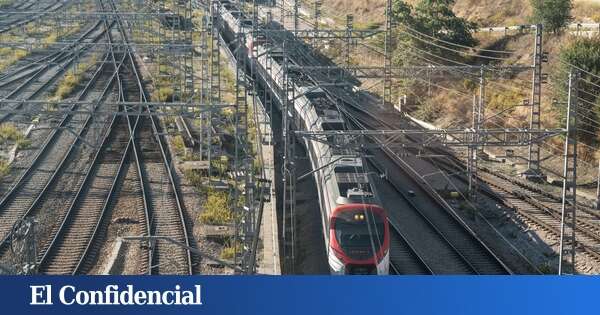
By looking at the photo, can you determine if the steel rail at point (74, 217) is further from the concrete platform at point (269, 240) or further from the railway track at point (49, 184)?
the concrete platform at point (269, 240)

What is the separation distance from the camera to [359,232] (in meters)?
15.8

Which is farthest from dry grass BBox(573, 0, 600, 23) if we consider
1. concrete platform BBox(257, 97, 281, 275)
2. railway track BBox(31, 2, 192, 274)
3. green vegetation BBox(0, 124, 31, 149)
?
green vegetation BBox(0, 124, 31, 149)

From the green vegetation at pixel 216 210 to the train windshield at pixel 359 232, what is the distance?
5050 millimetres

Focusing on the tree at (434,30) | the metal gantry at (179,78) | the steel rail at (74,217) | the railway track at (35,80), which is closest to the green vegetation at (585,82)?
the tree at (434,30)

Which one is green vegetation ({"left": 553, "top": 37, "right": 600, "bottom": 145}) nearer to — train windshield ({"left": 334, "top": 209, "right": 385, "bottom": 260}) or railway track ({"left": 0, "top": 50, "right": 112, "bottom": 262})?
train windshield ({"left": 334, "top": 209, "right": 385, "bottom": 260})

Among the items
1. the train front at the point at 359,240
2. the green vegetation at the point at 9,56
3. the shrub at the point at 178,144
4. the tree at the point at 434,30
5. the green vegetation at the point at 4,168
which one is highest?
the tree at the point at 434,30

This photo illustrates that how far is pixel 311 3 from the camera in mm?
63188

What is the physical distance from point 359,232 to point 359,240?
0.17 meters

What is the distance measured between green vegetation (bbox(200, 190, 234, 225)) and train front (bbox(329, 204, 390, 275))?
496 cm

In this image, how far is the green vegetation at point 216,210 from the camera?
2031 centimetres

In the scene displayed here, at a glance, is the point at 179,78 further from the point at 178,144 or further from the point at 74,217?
the point at 74,217

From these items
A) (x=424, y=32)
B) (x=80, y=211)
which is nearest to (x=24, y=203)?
(x=80, y=211)

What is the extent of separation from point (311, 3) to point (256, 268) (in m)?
48.2

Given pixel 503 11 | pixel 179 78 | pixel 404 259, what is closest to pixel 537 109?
pixel 404 259
